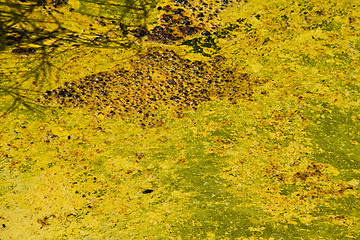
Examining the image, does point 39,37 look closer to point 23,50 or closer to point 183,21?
point 23,50

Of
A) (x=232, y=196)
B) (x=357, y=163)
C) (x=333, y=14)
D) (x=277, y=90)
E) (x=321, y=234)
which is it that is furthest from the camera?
(x=333, y=14)

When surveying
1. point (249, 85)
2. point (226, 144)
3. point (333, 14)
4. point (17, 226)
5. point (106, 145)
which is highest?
point (333, 14)

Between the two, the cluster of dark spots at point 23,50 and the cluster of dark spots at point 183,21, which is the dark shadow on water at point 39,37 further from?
the cluster of dark spots at point 183,21

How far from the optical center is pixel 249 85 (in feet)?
9.00

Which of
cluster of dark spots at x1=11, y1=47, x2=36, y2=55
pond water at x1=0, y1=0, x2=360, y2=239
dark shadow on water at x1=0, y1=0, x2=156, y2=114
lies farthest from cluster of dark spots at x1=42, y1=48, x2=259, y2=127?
cluster of dark spots at x1=11, y1=47, x2=36, y2=55

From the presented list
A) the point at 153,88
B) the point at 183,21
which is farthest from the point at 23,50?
the point at 183,21

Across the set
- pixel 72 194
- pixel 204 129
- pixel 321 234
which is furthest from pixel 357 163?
pixel 72 194

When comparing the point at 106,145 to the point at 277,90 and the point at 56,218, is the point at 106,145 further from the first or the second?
the point at 277,90

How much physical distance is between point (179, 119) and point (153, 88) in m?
0.32

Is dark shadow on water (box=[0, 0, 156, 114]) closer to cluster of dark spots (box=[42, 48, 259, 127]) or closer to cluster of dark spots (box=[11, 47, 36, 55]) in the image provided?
cluster of dark spots (box=[11, 47, 36, 55])

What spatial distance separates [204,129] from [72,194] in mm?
857

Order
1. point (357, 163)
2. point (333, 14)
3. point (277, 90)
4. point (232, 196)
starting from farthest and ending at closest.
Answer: point (333, 14)
point (277, 90)
point (357, 163)
point (232, 196)

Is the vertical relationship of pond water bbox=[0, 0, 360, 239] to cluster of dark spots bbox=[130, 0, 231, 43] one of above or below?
below

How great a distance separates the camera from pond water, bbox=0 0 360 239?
2062mm
